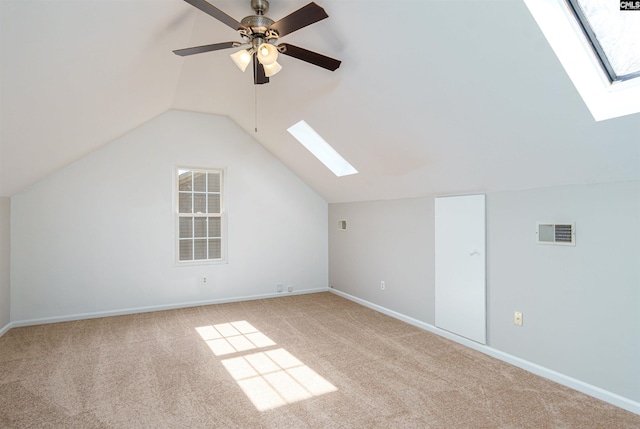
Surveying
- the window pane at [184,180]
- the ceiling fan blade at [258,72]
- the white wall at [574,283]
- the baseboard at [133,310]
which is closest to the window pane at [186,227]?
the window pane at [184,180]

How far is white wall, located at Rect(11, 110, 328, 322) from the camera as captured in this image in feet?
13.6

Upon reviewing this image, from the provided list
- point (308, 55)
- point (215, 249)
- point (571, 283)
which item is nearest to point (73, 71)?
point (308, 55)

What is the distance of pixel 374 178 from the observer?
13.8ft

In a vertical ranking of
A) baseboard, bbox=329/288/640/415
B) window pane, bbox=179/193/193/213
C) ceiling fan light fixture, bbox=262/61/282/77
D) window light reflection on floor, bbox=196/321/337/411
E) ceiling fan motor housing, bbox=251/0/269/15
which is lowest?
window light reflection on floor, bbox=196/321/337/411

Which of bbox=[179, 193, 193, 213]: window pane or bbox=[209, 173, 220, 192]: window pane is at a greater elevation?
bbox=[209, 173, 220, 192]: window pane

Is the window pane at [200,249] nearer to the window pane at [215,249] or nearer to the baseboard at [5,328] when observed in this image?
the window pane at [215,249]

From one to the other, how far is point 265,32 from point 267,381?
2.55 metres

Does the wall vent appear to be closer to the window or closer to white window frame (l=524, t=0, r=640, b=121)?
white window frame (l=524, t=0, r=640, b=121)

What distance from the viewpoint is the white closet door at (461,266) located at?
3.26 meters

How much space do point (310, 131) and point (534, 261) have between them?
2.93m

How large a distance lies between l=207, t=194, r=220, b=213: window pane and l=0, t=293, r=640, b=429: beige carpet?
5.66ft

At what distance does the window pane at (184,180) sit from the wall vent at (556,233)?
4.32 m

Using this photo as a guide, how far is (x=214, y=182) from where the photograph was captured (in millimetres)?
5152

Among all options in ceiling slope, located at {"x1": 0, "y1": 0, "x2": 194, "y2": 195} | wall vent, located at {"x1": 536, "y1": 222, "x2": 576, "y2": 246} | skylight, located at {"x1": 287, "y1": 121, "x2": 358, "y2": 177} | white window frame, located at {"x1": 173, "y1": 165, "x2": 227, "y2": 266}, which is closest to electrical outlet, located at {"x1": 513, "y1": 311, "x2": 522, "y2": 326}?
wall vent, located at {"x1": 536, "y1": 222, "x2": 576, "y2": 246}
